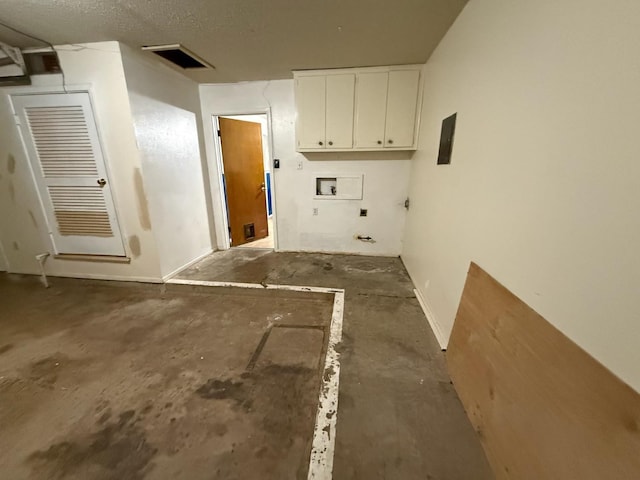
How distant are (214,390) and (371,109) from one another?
3248 mm

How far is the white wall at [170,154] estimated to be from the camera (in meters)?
2.50

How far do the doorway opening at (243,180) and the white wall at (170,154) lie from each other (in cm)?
36

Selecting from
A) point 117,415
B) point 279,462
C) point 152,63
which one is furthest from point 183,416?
point 152,63

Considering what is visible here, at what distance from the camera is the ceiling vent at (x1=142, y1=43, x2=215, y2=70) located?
2346mm

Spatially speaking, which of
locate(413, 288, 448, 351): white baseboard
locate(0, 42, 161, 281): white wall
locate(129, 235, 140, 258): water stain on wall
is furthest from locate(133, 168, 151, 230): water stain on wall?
locate(413, 288, 448, 351): white baseboard

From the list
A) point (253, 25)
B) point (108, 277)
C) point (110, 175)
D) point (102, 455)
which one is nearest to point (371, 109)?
point (253, 25)

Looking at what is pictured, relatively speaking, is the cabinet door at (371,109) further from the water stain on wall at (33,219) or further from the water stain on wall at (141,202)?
the water stain on wall at (33,219)

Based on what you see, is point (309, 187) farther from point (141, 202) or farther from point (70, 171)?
point (70, 171)

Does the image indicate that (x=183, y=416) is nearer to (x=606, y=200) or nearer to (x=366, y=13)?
(x=606, y=200)

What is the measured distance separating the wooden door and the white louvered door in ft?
4.99

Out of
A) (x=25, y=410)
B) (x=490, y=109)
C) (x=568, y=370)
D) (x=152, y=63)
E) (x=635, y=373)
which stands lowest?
(x=25, y=410)

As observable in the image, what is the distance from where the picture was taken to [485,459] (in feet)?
3.60

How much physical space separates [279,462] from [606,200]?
1.59 meters

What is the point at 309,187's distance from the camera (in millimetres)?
3607
